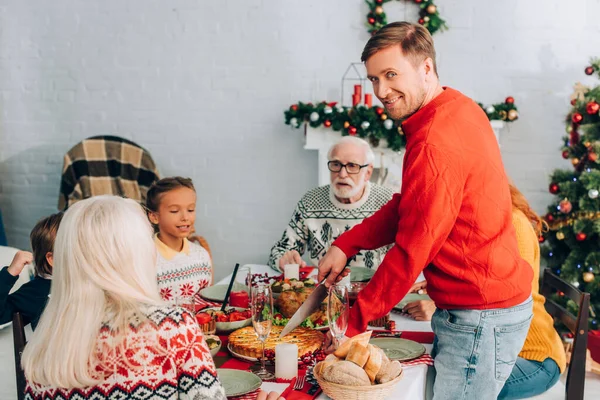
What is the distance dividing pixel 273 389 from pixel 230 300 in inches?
30.8

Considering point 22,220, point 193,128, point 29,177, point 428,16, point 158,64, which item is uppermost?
point 428,16

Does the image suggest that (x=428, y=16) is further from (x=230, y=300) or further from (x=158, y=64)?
(x=230, y=300)

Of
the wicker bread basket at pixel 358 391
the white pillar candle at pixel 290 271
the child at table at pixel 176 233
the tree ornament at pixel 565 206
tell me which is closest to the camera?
the wicker bread basket at pixel 358 391

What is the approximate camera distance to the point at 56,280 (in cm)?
143

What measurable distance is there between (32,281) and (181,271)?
64 cm

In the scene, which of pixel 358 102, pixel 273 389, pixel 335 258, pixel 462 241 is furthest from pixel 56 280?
pixel 358 102

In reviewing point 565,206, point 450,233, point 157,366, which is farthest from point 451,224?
point 565,206

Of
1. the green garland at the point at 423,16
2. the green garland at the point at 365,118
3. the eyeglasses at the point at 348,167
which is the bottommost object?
the eyeglasses at the point at 348,167

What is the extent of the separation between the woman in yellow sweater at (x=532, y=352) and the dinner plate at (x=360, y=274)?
40cm

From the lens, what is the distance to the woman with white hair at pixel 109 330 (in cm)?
137

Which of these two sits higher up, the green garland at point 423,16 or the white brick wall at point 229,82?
the green garland at point 423,16

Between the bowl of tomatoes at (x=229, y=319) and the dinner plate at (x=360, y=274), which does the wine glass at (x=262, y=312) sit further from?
the dinner plate at (x=360, y=274)

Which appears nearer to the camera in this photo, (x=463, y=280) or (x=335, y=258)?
(x=463, y=280)

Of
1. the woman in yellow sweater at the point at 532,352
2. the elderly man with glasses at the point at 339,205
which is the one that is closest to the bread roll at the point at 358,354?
the woman in yellow sweater at the point at 532,352
